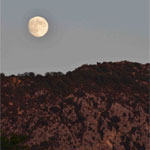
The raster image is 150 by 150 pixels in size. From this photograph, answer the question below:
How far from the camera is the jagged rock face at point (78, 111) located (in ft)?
170

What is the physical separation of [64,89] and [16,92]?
22.9 feet

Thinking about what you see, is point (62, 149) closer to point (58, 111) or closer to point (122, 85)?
point (58, 111)

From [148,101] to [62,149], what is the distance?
17.6 metres

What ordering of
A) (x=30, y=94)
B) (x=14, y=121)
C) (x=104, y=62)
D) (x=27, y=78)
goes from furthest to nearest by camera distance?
(x=104, y=62)
(x=27, y=78)
(x=30, y=94)
(x=14, y=121)

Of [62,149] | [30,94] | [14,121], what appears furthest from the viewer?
[30,94]

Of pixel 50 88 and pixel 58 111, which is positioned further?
pixel 50 88

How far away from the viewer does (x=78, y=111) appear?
55406 mm

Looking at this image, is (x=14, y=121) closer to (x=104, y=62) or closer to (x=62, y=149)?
(x=62, y=149)

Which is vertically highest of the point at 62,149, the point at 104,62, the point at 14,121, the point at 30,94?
the point at 104,62

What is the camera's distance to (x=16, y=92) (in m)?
58.0

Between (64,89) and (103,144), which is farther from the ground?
(64,89)

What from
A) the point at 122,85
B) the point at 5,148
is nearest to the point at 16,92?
the point at 122,85

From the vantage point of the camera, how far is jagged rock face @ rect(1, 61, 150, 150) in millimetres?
51781

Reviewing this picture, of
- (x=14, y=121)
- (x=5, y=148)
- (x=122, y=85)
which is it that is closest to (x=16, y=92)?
(x=14, y=121)
